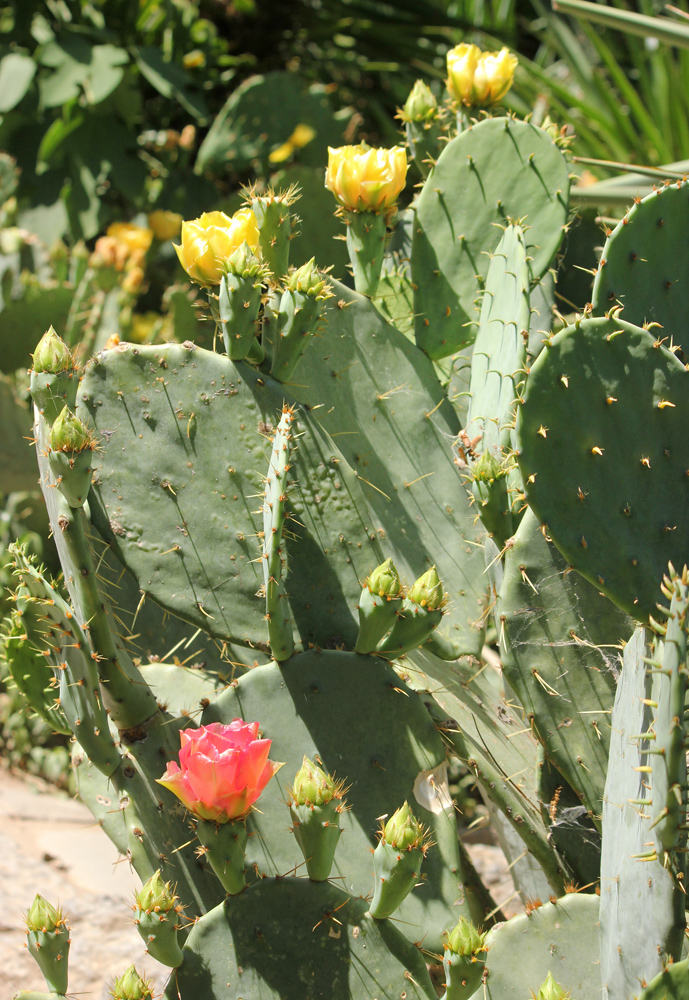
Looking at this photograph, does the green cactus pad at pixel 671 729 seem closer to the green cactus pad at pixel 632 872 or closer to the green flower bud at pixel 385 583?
the green cactus pad at pixel 632 872

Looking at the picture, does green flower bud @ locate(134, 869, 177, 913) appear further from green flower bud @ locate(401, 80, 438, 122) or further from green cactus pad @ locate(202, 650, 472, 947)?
green flower bud @ locate(401, 80, 438, 122)

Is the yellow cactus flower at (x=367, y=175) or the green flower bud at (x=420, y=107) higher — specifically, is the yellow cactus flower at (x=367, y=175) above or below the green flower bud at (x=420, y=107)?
below

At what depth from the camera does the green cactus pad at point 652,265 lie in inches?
40.1

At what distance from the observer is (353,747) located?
101 cm

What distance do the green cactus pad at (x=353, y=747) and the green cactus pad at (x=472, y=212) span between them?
63 centimetres

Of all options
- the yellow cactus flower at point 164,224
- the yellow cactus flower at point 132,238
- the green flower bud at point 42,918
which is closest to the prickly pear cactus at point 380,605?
the green flower bud at point 42,918

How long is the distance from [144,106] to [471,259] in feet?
8.83

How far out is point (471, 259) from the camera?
1.40 m

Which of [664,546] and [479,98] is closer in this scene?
[664,546]

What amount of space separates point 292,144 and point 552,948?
134 inches

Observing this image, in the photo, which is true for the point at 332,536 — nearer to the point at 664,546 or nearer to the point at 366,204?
the point at 664,546

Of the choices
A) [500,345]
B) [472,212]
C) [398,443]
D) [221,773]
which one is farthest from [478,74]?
[221,773]

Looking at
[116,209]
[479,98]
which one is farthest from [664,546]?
[116,209]

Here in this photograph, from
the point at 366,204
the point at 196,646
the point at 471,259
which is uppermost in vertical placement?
the point at 366,204
